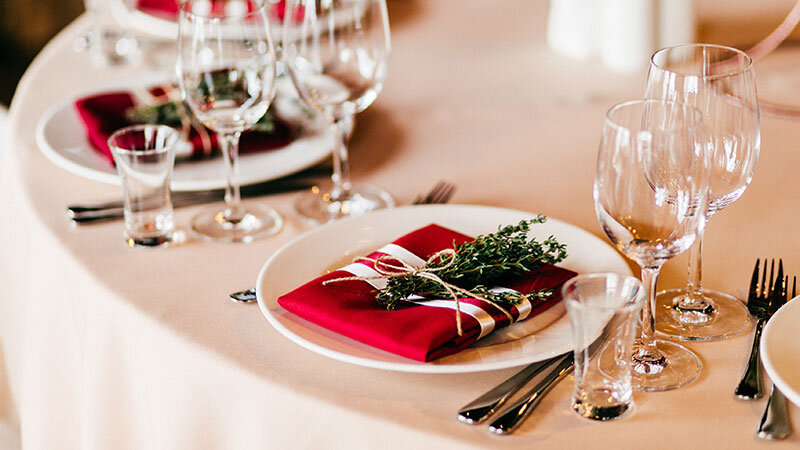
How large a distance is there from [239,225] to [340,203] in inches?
6.0

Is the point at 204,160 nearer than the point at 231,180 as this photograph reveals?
No

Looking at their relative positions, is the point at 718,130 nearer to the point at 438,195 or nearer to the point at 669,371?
the point at 669,371

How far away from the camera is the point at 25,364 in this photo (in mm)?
1266

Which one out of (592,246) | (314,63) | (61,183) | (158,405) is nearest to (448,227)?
(592,246)

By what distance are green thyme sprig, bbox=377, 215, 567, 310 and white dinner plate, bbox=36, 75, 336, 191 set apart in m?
0.42

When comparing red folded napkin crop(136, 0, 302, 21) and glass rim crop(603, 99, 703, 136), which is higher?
glass rim crop(603, 99, 703, 136)

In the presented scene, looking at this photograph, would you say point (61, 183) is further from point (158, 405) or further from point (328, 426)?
point (328, 426)

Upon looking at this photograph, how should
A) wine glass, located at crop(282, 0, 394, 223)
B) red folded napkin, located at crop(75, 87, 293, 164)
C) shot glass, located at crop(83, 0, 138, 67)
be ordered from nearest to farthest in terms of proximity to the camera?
wine glass, located at crop(282, 0, 394, 223) < red folded napkin, located at crop(75, 87, 293, 164) < shot glass, located at crop(83, 0, 138, 67)

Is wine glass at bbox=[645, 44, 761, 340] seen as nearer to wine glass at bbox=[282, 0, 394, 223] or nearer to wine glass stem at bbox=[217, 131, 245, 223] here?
wine glass at bbox=[282, 0, 394, 223]

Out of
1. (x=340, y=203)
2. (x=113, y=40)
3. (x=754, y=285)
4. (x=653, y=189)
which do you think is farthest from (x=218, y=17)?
(x=113, y=40)

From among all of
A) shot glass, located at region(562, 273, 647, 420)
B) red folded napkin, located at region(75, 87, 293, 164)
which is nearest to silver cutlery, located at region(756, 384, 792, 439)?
shot glass, located at region(562, 273, 647, 420)

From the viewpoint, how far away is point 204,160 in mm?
1409

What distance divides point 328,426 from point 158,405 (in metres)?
0.24

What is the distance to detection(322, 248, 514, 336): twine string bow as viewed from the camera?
2.92 feet
